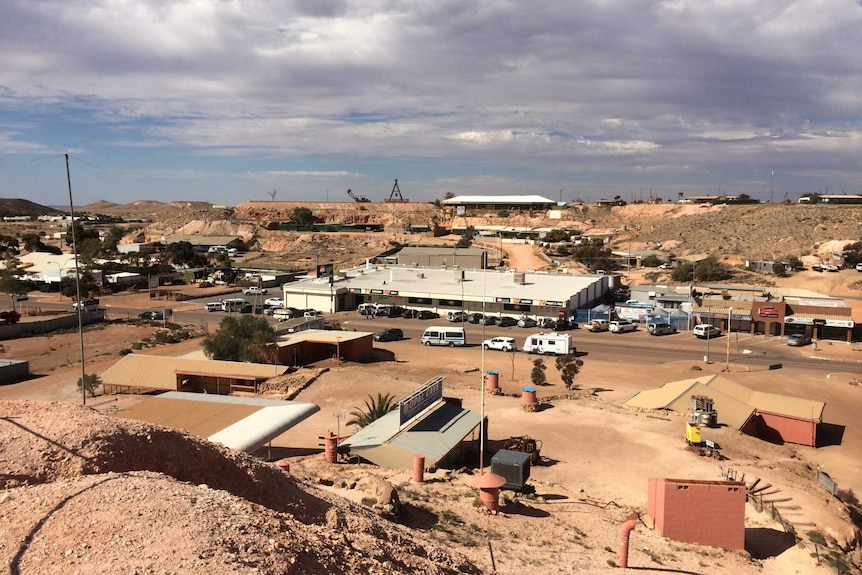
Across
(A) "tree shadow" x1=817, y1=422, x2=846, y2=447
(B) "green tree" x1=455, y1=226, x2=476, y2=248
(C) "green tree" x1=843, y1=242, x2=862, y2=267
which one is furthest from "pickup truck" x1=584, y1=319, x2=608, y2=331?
(B) "green tree" x1=455, y1=226, x2=476, y2=248

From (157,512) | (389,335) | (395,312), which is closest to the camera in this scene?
(157,512)

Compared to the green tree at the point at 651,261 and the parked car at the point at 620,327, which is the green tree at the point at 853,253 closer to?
the green tree at the point at 651,261

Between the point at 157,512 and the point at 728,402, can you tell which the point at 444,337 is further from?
the point at 157,512

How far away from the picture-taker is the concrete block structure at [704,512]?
14820mm

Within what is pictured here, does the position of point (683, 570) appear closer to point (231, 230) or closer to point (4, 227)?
point (231, 230)

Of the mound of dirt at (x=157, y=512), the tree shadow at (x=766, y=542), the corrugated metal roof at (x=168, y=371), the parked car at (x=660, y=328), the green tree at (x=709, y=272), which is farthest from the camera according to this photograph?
the green tree at (x=709, y=272)

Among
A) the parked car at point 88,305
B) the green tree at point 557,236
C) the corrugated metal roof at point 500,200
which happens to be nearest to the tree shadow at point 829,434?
the parked car at point 88,305

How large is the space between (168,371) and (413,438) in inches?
655

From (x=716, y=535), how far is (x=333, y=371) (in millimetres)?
20336

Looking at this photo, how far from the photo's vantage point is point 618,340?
44.9 m

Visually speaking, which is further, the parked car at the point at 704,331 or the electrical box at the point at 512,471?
the parked car at the point at 704,331

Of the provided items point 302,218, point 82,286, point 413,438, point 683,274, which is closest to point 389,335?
point 413,438

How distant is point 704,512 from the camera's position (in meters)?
15.0

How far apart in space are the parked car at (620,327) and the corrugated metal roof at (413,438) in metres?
28.6
